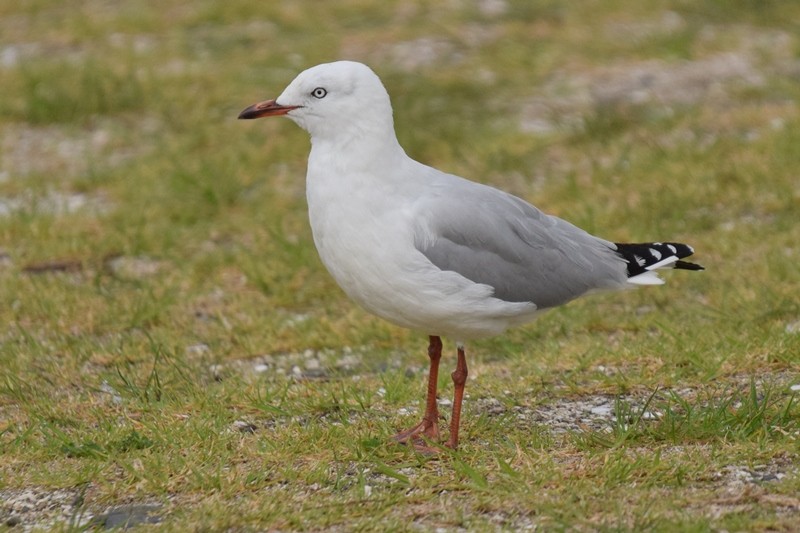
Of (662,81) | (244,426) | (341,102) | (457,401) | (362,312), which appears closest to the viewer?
(341,102)

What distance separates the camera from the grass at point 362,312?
14.8 feet

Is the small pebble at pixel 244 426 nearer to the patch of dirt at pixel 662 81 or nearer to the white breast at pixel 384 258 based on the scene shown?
the white breast at pixel 384 258

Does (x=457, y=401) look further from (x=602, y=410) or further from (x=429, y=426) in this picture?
(x=602, y=410)

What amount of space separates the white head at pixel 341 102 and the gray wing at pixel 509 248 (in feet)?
1.17

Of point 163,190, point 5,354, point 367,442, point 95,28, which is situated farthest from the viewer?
point 95,28

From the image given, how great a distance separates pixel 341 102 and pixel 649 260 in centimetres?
148

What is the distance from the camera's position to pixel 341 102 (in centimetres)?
482

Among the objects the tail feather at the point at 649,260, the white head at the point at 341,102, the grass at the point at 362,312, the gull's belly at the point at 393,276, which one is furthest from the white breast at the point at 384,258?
the tail feather at the point at 649,260

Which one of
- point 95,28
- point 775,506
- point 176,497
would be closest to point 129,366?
point 176,497

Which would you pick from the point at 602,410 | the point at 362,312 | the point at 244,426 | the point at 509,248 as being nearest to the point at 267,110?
the point at 509,248

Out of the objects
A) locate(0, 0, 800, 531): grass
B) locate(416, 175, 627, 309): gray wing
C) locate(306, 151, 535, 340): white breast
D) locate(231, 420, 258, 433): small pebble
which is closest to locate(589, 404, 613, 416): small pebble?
locate(0, 0, 800, 531): grass

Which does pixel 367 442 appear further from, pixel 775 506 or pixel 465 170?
pixel 465 170

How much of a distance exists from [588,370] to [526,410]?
580 millimetres

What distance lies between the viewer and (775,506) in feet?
13.7
